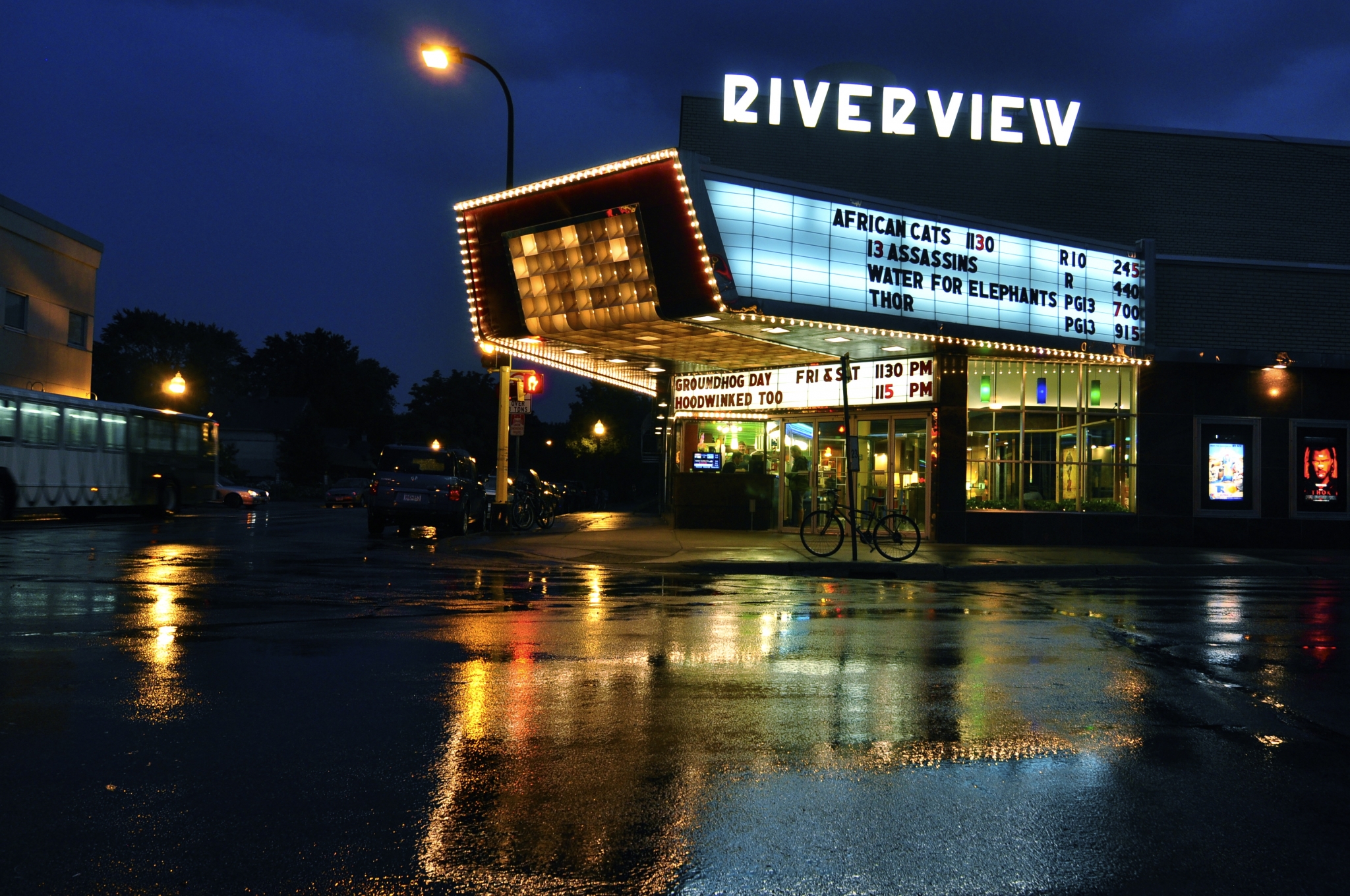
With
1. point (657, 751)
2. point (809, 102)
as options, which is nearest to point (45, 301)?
point (809, 102)

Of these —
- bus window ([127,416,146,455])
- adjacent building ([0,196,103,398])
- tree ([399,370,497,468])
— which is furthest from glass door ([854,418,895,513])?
tree ([399,370,497,468])

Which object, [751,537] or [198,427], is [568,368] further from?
[198,427]

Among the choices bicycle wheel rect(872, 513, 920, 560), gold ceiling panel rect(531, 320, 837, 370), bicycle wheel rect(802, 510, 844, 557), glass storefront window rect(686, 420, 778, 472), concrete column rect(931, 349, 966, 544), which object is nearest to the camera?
bicycle wheel rect(872, 513, 920, 560)

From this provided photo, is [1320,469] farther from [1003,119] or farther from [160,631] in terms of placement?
[160,631]

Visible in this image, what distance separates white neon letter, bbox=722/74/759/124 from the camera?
26094mm

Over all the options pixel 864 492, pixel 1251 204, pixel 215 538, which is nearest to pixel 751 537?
pixel 864 492

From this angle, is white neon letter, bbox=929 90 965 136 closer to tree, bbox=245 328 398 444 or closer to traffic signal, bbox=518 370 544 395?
traffic signal, bbox=518 370 544 395

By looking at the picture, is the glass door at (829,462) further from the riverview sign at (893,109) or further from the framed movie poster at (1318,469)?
the framed movie poster at (1318,469)

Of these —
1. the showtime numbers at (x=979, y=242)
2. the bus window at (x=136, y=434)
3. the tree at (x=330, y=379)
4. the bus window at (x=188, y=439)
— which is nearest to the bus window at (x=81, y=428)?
the bus window at (x=136, y=434)

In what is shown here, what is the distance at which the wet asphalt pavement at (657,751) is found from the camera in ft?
12.9

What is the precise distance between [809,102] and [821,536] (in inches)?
491

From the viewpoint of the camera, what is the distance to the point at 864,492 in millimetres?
26234

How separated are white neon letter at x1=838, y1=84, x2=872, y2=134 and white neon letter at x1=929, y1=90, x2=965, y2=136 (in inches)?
61.4

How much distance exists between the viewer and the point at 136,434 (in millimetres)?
31094
